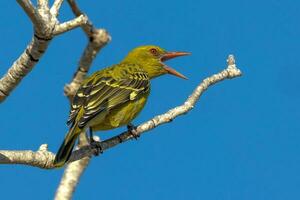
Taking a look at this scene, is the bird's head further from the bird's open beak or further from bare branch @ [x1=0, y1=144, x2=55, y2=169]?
bare branch @ [x1=0, y1=144, x2=55, y2=169]

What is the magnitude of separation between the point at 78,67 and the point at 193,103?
273cm

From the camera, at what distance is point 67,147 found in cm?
717

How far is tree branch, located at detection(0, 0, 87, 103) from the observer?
5.36 meters

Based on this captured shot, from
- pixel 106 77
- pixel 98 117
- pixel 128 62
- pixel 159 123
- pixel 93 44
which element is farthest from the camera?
pixel 128 62

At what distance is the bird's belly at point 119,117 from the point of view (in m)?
8.84

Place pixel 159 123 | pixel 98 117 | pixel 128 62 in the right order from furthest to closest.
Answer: pixel 128 62
pixel 98 117
pixel 159 123

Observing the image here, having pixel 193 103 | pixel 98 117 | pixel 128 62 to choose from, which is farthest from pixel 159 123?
pixel 128 62

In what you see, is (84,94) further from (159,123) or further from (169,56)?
(169,56)

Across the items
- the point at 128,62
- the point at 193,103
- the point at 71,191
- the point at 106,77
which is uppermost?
the point at 128,62

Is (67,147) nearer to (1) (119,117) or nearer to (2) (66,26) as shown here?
(1) (119,117)

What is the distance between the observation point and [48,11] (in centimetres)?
569

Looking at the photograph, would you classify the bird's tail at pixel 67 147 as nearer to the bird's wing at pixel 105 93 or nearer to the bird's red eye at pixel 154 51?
the bird's wing at pixel 105 93

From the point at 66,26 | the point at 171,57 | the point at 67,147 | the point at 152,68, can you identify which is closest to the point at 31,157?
the point at 67,147

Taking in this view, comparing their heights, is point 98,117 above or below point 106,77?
below
